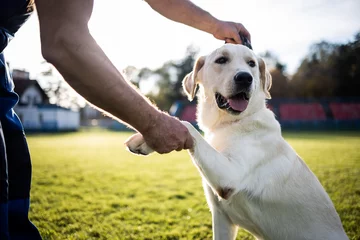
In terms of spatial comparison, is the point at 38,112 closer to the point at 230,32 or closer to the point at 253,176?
the point at 230,32

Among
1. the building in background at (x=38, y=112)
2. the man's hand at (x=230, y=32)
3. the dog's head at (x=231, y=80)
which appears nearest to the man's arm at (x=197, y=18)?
the man's hand at (x=230, y=32)

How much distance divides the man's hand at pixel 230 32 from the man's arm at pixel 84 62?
78.6 inches

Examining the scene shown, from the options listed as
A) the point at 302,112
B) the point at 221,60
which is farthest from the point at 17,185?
the point at 302,112

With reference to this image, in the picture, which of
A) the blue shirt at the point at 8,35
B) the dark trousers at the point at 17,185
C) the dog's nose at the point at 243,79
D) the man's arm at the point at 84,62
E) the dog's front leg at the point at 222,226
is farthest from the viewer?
the dog's nose at the point at 243,79

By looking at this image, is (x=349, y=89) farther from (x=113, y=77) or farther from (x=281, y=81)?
(x=113, y=77)

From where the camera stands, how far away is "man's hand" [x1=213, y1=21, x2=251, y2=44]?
3.12m

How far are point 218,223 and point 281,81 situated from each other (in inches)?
→ 2168

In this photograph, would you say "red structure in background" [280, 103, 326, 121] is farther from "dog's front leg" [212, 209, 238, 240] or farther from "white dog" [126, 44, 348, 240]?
"dog's front leg" [212, 209, 238, 240]

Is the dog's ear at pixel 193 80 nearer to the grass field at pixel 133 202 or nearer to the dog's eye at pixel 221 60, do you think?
the dog's eye at pixel 221 60

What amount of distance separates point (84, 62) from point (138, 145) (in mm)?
663

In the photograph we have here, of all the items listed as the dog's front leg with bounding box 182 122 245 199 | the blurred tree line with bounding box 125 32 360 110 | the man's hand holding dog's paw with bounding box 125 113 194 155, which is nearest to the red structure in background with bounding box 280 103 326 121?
the blurred tree line with bounding box 125 32 360 110

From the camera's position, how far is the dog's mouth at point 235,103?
2.80m

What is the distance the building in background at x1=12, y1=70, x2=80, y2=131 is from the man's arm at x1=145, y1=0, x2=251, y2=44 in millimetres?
42763

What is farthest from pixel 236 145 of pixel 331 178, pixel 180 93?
pixel 180 93
